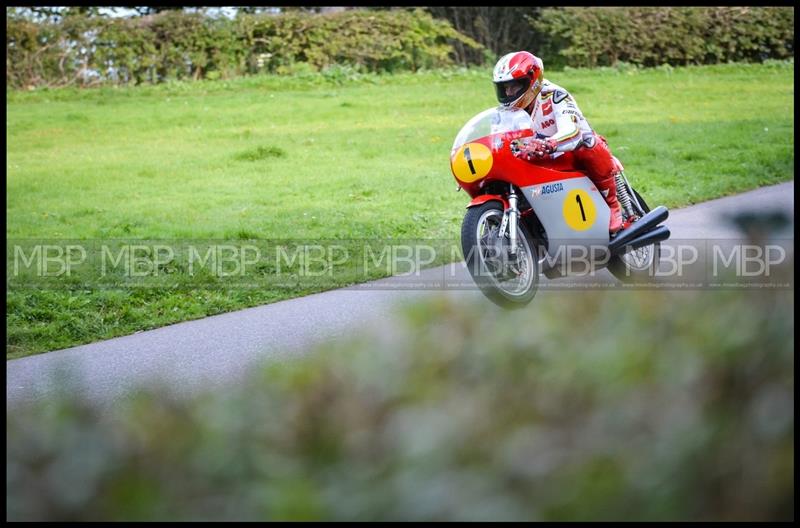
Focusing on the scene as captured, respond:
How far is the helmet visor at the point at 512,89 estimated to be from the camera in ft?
20.7

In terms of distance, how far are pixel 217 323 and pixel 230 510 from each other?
527cm

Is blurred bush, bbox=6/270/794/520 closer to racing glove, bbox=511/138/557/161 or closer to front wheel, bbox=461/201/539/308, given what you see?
front wheel, bbox=461/201/539/308

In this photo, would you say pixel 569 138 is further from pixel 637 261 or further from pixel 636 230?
pixel 637 261

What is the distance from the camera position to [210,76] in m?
21.5

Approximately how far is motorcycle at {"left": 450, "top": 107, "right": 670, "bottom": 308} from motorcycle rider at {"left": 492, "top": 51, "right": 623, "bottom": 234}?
6 centimetres

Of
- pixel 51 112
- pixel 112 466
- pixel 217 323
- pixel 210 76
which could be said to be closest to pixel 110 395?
pixel 217 323

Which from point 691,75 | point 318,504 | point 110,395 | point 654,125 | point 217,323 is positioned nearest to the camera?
point 318,504

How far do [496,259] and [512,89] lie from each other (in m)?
1.09

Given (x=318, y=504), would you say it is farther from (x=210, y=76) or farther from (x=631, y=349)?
(x=210, y=76)

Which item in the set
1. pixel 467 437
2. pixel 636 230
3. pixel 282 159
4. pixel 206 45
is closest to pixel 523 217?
pixel 636 230

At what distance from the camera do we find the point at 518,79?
6.29 m

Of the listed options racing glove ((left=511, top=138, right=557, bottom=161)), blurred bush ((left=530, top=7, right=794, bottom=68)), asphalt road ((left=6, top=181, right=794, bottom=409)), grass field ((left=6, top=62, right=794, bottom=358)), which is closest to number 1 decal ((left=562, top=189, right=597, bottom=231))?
racing glove ((left=511, top=138, right=557, bottom=161))

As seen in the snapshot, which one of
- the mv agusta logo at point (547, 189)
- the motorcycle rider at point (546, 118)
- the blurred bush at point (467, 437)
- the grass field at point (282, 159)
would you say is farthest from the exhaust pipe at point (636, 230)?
the blurred bush at point (467, 437)

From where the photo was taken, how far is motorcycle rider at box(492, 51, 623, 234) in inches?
247
